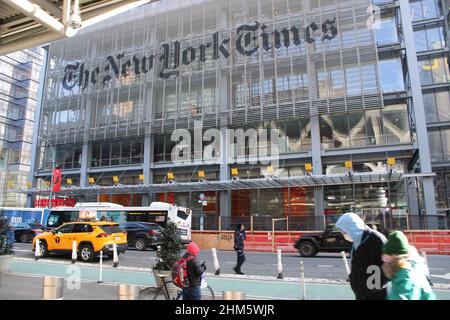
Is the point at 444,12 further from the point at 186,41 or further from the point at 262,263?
the point at 262,263

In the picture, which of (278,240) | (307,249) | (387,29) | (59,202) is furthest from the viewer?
(59,202)

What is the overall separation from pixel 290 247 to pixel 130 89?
2402cm

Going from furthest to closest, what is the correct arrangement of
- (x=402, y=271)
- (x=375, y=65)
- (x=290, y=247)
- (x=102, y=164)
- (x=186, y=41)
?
(x=102, y=164), (x=186, y=41), (x=375, y=65), (x=290, y=247), (x=402, y=271)

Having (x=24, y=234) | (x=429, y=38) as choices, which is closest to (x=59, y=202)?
(x=24, y=234)

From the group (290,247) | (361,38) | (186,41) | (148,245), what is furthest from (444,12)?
(148,245)

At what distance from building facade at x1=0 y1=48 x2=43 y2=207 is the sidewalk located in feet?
190

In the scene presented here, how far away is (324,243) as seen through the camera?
59.2 feet

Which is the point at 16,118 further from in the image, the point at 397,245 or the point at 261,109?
the point at 397,245

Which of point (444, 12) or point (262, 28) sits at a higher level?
point (444, 12)

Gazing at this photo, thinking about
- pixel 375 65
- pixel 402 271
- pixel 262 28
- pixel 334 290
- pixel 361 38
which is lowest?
pixel 334 290

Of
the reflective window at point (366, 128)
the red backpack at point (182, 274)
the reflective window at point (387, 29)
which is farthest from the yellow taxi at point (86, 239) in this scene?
the reflective window at point (387, 29)

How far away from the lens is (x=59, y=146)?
41.5 meters

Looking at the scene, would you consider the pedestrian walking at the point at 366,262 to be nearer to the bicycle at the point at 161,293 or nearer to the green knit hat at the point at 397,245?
the green knit hat at the point at 397,245

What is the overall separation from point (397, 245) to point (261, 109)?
27.5 meters
